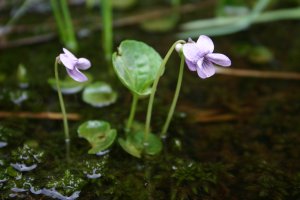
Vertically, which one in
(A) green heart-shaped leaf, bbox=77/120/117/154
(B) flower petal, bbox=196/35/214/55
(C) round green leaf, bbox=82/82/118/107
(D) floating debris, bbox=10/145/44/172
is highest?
(B) flower petal, bbox=196/35/214/55

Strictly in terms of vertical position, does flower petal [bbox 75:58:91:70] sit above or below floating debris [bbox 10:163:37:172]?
above

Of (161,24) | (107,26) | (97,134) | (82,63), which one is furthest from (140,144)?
(161,24)

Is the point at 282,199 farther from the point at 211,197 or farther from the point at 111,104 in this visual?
the point at 111,104

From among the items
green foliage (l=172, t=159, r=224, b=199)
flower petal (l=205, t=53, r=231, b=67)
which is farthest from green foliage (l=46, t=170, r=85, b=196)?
flower petal (l=205, t=53, r=231, b=67)

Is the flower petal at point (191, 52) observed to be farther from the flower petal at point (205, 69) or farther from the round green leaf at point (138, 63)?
the round green leaf at point (138, 63)

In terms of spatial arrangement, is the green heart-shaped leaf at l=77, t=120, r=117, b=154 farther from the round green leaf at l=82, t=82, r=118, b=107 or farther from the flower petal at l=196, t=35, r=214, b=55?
the flower petal at l=196, t=35, r=214, b=55

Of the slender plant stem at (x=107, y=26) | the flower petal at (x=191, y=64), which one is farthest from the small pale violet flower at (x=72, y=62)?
the slender plant stem at (x=107, y=26)

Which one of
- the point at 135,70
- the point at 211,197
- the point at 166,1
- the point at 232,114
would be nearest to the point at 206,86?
the point at 232,114

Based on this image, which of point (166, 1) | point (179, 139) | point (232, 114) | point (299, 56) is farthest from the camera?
point (166, 1)
